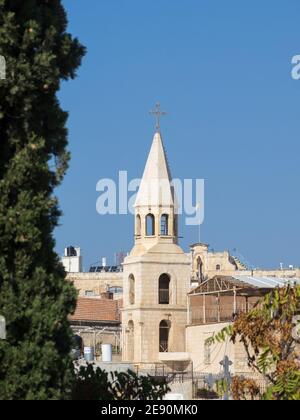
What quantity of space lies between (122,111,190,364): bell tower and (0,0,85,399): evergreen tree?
143ft

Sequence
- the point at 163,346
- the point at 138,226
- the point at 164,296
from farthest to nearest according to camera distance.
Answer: the point at 138,226
the point at 164,296
the point at 163,346

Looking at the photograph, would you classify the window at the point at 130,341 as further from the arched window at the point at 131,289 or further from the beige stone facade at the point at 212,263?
the beige stone facade at the point at 212,263

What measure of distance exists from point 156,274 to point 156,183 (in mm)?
4693

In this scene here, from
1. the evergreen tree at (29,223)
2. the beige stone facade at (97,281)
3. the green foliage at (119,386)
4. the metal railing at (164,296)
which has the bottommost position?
the green foliage at (119,386)

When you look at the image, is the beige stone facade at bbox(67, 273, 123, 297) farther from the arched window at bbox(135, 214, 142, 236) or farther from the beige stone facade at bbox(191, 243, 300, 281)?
the arched window at bbox(135, 214, 142, 236)

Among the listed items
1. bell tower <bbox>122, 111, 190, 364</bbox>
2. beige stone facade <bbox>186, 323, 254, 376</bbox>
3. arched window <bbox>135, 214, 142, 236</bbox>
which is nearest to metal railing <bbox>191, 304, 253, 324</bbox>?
beige stone facade <bbox>186, 323, 254, 376</bbox>

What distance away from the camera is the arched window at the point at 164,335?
188ft

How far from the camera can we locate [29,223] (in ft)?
41.1

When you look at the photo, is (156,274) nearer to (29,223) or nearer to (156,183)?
(156,183)

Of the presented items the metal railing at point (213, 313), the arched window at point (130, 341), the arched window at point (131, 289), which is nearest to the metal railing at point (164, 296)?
the arched window at point (131, 289)

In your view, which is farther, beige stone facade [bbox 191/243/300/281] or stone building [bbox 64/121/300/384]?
beige stone facade [bbox 191/243/300/281]

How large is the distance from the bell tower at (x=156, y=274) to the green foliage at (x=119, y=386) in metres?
40.6

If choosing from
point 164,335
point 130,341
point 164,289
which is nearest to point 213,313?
point 164,335

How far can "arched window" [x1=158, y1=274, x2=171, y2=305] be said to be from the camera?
192 feet
